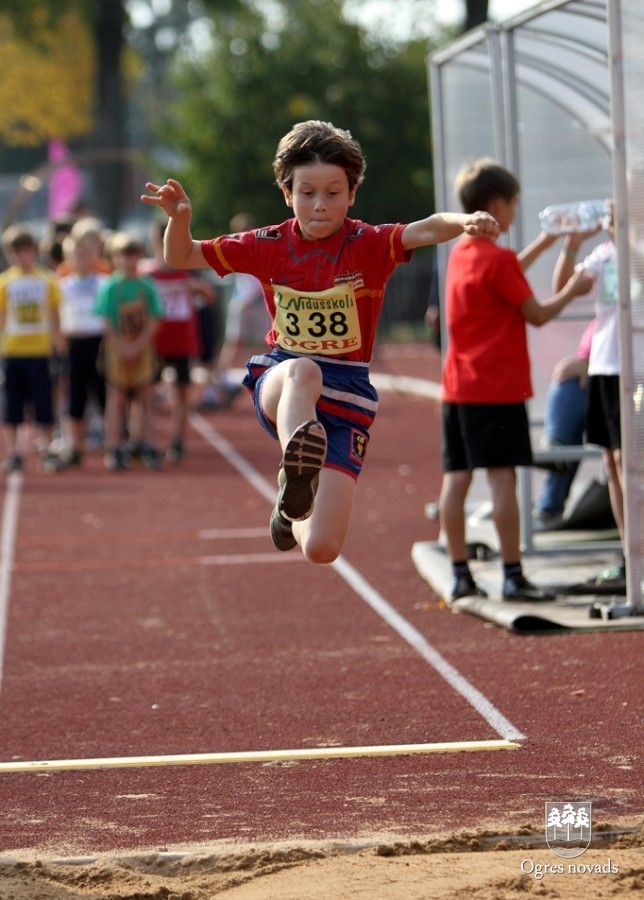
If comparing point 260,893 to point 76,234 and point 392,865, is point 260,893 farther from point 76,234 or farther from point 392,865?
point 76,234

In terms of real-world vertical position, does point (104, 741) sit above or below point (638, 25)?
below

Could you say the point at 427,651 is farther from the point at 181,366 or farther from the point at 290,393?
the point at 181,366

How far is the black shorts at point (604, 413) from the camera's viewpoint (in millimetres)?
7777

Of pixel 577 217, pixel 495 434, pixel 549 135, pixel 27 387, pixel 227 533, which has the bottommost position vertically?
pixel 227 533

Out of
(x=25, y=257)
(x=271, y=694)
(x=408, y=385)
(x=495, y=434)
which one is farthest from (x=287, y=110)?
(x=271, y=694)

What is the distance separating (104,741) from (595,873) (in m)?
2.27

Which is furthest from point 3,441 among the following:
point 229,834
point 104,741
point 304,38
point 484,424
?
point 304,38

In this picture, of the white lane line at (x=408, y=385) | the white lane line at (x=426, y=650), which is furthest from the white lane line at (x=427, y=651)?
the white lane line at (x=408, y=385)

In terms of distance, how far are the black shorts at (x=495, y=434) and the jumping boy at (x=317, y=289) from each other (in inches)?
78.4

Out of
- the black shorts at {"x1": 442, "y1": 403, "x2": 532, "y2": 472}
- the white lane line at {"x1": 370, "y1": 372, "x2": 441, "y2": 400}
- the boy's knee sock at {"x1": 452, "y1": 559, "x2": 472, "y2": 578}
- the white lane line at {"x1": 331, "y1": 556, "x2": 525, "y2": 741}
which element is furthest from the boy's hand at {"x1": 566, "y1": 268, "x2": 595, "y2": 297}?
the white lane line at {"x1": 370, "y1": 372, "x2": 441, "y2": 400}

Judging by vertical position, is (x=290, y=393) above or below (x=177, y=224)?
below

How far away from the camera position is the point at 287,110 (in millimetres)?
33875

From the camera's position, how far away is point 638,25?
24.0 ft

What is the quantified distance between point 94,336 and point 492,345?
7659mm
